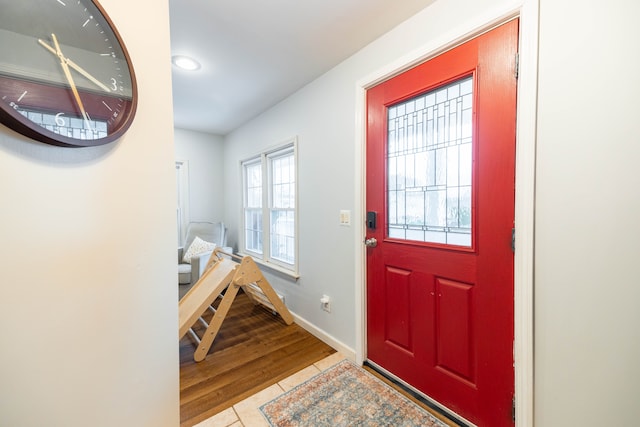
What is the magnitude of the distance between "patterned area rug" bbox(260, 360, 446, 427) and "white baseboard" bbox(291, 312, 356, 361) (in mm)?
220

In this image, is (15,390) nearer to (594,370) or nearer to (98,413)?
(98,413)

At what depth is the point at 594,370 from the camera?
3.19ft

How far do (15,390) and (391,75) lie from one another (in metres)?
2.09

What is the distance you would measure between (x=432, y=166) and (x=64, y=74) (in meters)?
1.58

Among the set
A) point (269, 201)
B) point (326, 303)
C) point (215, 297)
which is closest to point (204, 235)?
point (269, 201)

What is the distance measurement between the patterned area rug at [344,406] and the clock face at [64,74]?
5.22 ft

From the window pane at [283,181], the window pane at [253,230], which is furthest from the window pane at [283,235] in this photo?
the window pane at [253,230]

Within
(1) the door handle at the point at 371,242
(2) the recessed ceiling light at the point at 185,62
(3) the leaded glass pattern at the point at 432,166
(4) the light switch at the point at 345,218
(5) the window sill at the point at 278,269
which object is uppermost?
(2) the recessed ceiling light at the point at 185,62

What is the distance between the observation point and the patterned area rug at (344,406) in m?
1.36

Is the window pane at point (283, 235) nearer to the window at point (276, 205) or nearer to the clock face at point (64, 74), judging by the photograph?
the window at point (276, 205)

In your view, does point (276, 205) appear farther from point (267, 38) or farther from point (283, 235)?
point (267, 38)

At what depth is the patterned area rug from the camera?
1357mm

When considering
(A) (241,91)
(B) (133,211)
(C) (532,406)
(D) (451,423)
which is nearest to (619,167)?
(C) (532,406)

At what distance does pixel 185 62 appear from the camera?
6.33 feet
